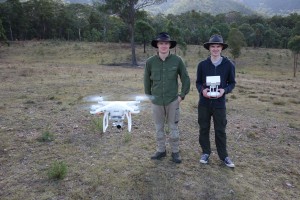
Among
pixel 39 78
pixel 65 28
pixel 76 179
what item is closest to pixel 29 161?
pixel 76 179

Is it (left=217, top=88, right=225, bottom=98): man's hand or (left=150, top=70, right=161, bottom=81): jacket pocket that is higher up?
(left=150, top=70, right=161, bottom=81): jacket pocket

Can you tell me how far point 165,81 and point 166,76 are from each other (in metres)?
0.08

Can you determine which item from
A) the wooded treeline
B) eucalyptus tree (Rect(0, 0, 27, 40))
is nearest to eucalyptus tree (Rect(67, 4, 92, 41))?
the wooded treeline

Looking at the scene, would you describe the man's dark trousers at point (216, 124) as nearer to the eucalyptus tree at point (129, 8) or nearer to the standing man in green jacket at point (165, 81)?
the standing man in green jacket at point (165, 81)

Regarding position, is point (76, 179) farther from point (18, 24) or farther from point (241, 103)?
point (18, 24)

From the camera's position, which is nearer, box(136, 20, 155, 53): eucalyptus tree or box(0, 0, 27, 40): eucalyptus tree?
box(136, 20, 155, 53): eucalyptus tree

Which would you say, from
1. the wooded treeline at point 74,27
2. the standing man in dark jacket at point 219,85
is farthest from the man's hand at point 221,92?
the wooded treeline at point 74,27

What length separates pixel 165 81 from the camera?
4.84m

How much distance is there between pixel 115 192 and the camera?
4.32m

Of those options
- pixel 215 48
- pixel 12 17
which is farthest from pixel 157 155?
pixel 12 17

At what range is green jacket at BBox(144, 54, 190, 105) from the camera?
15.8 feet

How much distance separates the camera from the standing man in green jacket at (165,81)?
→ 4793 mm

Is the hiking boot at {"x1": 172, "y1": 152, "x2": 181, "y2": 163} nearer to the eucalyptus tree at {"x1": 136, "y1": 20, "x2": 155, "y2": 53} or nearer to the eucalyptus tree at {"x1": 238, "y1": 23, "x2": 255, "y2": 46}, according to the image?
the eucalyptus tree at {"x1": 136, "y1": 20, "x2": 155, "y2": 53}

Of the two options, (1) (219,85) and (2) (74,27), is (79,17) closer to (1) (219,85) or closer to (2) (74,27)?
(2) (74,27)
